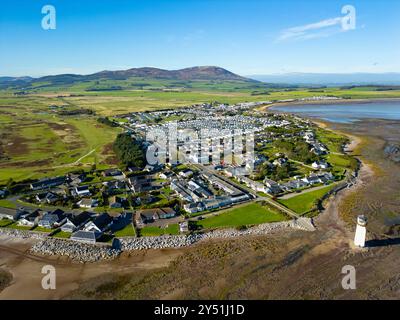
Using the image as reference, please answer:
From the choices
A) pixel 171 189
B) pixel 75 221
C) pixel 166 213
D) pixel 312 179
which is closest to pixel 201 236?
pixel 166 213

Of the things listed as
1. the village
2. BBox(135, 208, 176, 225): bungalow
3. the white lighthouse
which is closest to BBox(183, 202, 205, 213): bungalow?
the village

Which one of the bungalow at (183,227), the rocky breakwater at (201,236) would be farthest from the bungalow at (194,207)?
the rocky breakwater at (201,236)

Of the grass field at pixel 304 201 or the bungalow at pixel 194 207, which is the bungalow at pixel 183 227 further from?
the grass field at pixel 304 201

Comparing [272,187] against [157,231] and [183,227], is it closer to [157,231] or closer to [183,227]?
[183,227]
